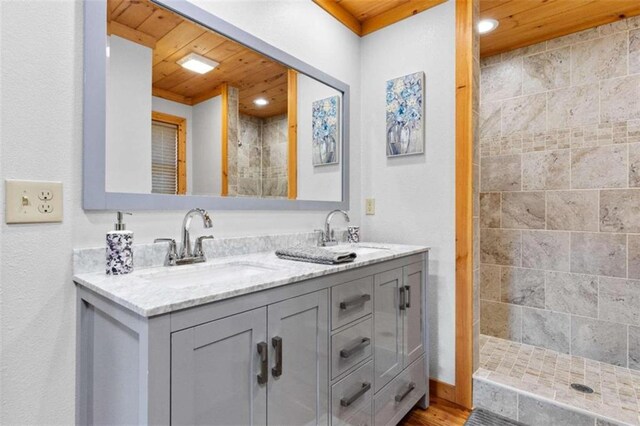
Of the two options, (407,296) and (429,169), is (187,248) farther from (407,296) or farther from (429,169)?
(429,169)

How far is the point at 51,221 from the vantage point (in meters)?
1.03

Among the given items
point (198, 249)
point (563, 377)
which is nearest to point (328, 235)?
point (198, 249)

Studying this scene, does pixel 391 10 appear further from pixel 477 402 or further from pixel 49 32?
pixel 477 402

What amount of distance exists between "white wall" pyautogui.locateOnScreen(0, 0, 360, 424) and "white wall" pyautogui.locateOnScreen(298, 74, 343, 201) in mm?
1064

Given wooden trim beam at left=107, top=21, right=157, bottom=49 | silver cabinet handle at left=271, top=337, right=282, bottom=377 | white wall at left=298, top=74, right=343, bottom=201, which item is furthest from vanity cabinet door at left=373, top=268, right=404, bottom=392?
wooden trim beam at left=107, top=21, right=157, bottom=49

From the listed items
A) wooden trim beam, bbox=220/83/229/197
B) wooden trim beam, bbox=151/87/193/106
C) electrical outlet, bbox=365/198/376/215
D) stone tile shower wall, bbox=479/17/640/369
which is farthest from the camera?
electrical outlet, bbox=365/198/376/215

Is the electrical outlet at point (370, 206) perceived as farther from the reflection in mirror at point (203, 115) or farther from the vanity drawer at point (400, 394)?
the vanity drawer at point (400, 394)

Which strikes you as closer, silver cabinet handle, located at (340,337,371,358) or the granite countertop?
the granite countertop

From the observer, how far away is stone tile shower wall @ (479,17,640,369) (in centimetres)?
219

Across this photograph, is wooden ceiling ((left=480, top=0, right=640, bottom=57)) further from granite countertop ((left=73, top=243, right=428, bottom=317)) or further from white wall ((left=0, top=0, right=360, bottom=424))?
white wall ((left=0, top=0, right=360, bottom=424))

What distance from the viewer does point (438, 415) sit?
1793 millimetres

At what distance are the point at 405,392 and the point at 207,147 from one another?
1490 mm

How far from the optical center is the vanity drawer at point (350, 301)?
1227 millimetres

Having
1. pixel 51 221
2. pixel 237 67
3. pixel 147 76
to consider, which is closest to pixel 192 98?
pixel 147 76
